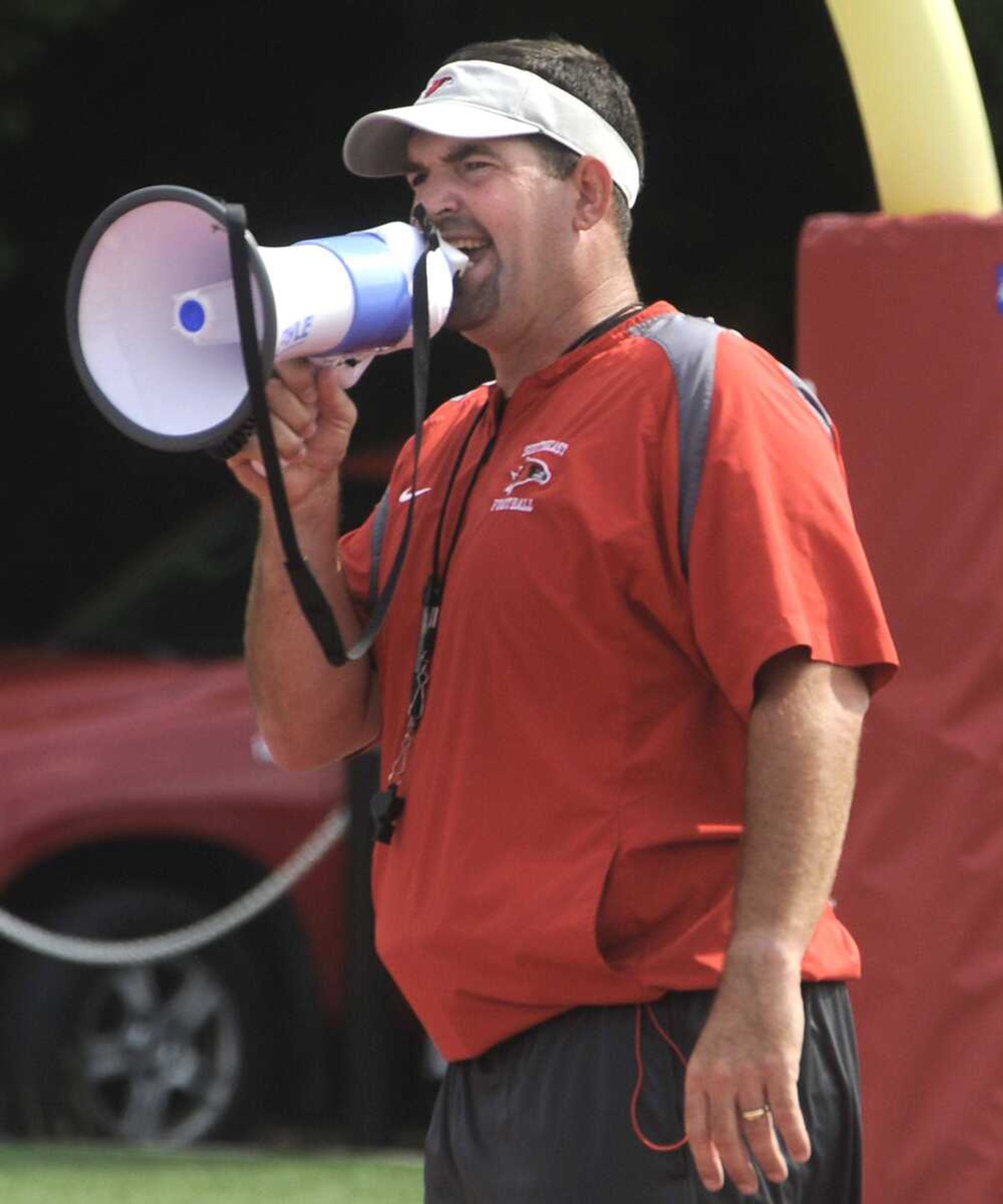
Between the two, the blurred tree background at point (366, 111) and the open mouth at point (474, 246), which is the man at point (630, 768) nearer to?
the open mouth at point (474, 246)


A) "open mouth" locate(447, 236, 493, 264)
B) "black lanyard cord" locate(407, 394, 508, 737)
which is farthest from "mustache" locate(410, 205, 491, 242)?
"black lanyard cord" locate(407, 394, 508, 737)

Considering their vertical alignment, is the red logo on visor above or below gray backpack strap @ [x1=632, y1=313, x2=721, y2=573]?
above

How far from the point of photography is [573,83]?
363 centimetres

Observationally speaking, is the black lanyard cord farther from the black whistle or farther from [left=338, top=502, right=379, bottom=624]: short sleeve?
[left=338, top=502, right=379, bottom=624]: short sleeve

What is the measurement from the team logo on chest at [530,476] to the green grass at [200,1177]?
3789mm

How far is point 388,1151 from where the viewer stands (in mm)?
7488

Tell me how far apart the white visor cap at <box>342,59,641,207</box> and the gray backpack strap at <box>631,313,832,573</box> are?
0.30 meters

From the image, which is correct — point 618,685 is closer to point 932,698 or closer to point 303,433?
point 303,433

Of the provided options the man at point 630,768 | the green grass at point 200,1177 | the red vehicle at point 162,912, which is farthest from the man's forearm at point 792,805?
the red vehicle at point 162,912

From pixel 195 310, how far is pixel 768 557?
2.78 feet

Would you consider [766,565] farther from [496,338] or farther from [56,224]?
[56,224]

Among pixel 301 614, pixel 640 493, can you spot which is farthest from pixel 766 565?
pixel 301 614

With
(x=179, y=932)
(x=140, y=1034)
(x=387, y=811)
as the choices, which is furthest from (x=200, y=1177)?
(x=387, y=811)

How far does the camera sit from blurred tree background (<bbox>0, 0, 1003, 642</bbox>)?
31.5 feet
